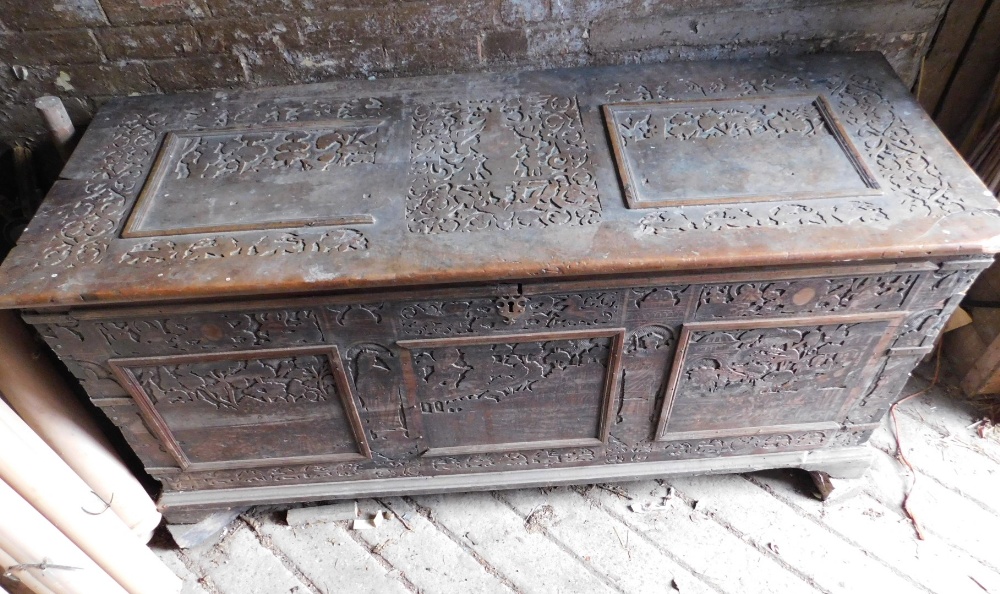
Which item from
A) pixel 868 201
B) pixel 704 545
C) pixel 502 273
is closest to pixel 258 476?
pixel 502 273

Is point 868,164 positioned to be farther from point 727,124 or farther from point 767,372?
point 767,372

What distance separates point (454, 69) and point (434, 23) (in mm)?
127

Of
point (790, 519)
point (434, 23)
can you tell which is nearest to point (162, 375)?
point (434, 23)

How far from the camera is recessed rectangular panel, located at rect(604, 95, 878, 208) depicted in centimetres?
131

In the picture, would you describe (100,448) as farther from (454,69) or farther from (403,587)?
(454,69)

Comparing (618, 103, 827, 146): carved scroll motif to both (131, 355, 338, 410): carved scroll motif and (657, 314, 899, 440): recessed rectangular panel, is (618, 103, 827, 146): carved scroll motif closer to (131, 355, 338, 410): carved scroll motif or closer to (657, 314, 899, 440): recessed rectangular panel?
(657, 314, 899, 440): recessed rectangular panel

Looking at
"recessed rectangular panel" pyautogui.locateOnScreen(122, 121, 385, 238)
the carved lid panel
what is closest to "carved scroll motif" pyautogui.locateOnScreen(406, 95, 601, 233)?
the carved lid panel

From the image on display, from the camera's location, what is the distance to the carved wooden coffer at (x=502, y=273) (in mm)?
1218

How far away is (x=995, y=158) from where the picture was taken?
1744 millimetres

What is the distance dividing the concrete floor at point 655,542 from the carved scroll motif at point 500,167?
92 cm

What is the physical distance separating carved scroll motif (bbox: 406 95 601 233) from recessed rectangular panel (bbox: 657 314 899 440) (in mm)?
401

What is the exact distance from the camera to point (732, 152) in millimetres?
1394

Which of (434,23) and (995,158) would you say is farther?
(995,158)

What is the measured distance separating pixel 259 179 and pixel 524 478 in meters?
0.99
